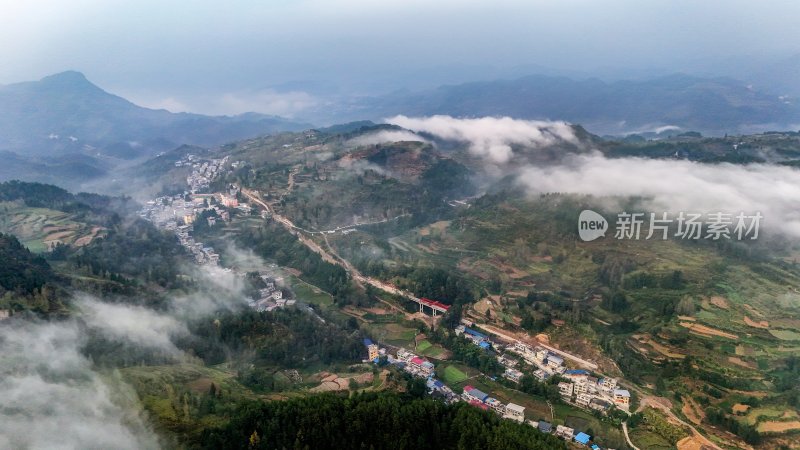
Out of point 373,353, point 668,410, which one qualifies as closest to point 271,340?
point 373,353

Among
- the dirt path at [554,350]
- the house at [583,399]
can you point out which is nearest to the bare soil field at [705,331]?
the dirt path at [554,350]

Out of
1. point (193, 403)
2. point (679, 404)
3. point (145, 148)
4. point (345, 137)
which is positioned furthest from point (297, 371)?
point (145, 148)

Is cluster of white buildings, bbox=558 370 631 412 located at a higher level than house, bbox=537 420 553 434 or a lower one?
higher

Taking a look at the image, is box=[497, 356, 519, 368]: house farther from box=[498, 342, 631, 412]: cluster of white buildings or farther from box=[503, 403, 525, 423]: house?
box=[503, 403, 525, 423]: house

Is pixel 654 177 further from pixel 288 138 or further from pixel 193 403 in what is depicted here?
pixel 288 138

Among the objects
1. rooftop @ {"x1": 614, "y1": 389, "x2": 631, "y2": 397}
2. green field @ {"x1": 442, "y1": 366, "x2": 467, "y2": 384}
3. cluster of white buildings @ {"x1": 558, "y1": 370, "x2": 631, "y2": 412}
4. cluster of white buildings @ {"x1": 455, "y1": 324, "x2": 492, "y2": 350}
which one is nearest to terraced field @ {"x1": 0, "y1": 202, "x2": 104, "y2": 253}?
cluster of white buildings @ {"x1": 455, "y1": 324, "x2": 492, "y2": 350}

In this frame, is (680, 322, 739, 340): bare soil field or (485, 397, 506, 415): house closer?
(485, 397, 506, 415): house

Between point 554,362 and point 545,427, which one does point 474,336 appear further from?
point 545,427
